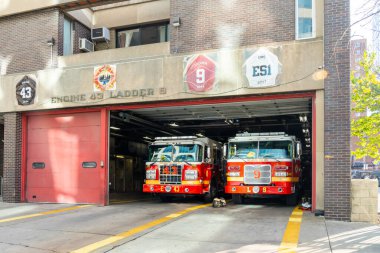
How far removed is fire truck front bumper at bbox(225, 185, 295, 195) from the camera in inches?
558

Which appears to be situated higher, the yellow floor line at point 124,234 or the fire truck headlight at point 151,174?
the fire truck headlight at point 151,174

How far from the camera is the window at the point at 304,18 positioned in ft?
42.1

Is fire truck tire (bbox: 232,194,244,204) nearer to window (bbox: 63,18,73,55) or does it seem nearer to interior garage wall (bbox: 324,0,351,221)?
interior garage wall (bbox: 324,0,351,221)

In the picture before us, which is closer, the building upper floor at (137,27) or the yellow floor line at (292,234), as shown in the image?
the yellow floor line at (292,234)

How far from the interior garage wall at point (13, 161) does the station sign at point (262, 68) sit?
9.69 meters

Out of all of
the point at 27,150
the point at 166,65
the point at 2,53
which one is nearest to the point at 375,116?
the point at 166,65

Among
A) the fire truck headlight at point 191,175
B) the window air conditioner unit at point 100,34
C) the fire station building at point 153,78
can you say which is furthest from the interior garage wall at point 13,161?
the fire truck headlight at point 191,175

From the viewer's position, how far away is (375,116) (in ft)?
65.7

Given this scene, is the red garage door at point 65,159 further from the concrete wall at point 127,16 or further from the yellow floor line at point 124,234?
the concrete wall at point 127,16

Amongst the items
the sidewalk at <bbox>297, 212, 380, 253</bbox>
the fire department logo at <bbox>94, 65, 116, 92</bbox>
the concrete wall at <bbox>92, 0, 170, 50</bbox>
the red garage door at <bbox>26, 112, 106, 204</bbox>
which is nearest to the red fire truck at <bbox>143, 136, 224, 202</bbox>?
the red garage door at <bbox>26, 112, 106, 204</bbox>

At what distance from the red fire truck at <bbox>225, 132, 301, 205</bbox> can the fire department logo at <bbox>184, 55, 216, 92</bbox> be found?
2.80 m

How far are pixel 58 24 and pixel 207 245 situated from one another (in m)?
11.7

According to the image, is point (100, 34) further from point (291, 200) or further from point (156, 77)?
point (291, 200)

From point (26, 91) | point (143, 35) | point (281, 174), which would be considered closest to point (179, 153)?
point (281, 174)
